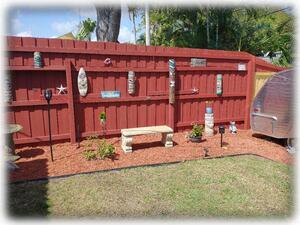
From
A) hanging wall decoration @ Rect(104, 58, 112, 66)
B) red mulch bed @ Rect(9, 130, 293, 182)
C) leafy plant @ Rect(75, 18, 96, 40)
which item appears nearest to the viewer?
red mulch bed @ Rect(9, 130, 293, 182)

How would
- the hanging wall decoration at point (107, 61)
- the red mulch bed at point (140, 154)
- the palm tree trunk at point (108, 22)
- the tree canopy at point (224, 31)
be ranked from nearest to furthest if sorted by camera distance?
1. the red mulch bed at point (140, 154)
2. the hanging wall decoration at point (107, 61)
3. the palm tree trunk at point (108, 22)
4. the tree canopy at point (224, 31)

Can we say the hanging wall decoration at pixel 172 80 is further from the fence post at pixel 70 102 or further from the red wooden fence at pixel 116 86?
the fence post at pixel 70 102

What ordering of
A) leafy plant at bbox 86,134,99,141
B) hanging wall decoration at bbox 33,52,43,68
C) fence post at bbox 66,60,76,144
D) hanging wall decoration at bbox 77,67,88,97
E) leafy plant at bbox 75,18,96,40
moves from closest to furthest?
hanging wall decoration at bbox 33,52,43,68
fence post at bbox 66,60,76,144
hanging wall decoration at bbox 77,67,88,97
leafy plant at bbox 86,134,99,141
leafy plant at bbox 75,18,96,40

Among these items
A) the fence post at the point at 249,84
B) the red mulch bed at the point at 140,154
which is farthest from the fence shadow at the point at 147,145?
the fence post at the point at 249,84

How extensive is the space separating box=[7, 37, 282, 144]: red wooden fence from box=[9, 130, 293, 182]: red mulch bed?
0.44 m

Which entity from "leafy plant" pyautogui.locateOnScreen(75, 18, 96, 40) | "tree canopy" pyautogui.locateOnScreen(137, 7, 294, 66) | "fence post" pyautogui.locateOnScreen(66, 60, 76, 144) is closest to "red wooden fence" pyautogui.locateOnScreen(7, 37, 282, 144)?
"fence post" pyautogui.locateOnScreen(66, 60, 76, 144)

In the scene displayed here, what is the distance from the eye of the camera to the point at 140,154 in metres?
5.67

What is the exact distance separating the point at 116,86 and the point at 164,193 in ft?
10.7

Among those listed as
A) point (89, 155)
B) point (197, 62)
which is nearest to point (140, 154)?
point (89, 155)

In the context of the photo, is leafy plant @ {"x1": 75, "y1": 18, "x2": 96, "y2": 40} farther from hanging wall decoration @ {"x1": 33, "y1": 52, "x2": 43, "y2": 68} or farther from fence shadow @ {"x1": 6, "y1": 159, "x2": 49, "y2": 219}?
fence shadow @ {"x1": 6, "y1": 159, "x2": 49, "y2": 219}

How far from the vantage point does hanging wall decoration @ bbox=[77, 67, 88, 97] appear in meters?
6.01

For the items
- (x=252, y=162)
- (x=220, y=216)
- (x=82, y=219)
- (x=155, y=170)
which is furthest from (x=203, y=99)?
(x=82, y=219)

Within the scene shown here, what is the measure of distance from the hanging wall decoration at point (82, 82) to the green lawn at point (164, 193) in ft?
7.27

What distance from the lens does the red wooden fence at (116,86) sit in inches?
223
